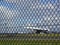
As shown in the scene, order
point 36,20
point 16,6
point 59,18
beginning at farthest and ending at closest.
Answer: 1. point 16,6
2. point 36,20
3. point 59,18

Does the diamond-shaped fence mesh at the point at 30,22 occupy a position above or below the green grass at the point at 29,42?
above

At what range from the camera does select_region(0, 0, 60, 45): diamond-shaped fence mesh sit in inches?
64.7

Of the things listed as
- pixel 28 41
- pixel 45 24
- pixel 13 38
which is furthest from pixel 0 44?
pixel 45 24

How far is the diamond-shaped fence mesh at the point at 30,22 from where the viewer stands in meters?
1.64

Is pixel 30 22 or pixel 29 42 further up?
pixel 30 22

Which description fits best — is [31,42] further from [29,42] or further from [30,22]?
[30,22]

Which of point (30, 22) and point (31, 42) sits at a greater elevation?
point (30, 22)

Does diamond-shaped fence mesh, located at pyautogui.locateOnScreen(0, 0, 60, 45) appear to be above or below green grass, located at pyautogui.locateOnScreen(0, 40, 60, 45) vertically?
above

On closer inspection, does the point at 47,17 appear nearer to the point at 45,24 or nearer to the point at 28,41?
the point at 45,24

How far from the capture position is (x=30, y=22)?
5.74 ft

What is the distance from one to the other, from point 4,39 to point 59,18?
61 cm

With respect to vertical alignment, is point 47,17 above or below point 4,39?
above

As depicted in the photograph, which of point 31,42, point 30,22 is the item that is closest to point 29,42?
point 31,42

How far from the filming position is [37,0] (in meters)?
1.76
